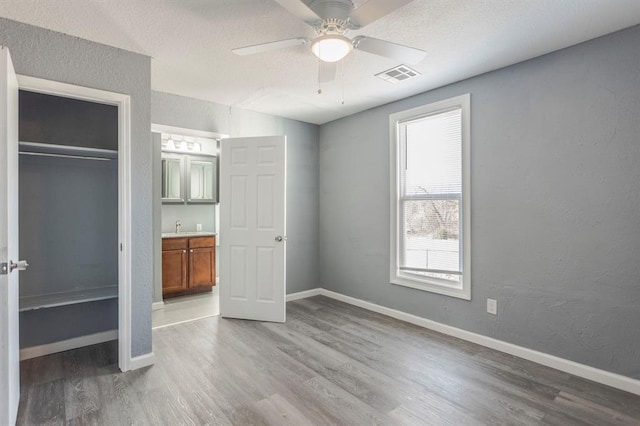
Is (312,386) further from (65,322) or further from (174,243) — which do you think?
(174,243)

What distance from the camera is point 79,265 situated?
323 centimetres

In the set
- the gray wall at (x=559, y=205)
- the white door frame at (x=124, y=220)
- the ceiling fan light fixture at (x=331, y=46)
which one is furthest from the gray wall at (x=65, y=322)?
the gray wall at (x=559, y=205)

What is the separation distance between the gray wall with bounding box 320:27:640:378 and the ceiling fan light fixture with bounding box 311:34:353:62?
73.3 inches

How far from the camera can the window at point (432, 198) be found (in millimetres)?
3301

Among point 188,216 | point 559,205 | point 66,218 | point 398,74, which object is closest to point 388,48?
point 398,74

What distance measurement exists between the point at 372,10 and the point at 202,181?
4.54 m

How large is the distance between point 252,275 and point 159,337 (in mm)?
1115

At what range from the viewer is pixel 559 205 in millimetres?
2660

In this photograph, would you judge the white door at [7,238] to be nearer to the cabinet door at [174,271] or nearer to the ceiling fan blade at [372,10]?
the ceiling fan blade at [372,10]

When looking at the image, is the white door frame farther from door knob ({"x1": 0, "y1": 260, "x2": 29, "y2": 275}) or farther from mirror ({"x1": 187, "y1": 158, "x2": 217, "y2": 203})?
mirror ({"x1": 187, "y1": 158, "x2": 217, "y2": 203})

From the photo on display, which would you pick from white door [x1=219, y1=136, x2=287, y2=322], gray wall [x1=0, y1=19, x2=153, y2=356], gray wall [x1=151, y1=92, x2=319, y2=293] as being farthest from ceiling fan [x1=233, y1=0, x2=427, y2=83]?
gray wall [x1=151, y1=92, x2=319, y2=293]

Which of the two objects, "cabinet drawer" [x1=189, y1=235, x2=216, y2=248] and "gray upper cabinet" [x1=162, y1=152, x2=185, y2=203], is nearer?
"cabinet drawer" [x1=189, y1=235, x2=216, y2=248]

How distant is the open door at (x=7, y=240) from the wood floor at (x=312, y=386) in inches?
18.5

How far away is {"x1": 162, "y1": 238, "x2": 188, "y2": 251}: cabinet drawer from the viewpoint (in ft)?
15.3
